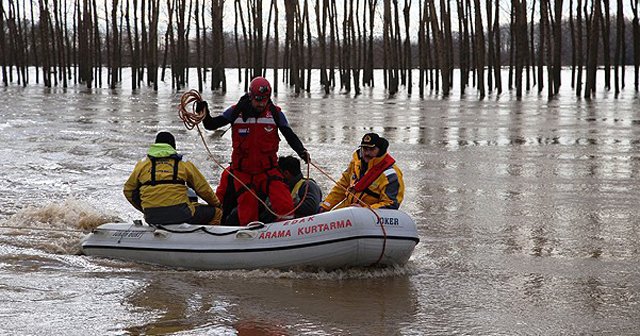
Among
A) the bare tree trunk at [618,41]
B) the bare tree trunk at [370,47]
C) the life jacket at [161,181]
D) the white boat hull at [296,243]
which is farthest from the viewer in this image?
the bare tree trunk at [370,47]

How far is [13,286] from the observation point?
662 centimetres

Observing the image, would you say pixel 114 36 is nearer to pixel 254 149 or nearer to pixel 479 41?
pixel 479 41

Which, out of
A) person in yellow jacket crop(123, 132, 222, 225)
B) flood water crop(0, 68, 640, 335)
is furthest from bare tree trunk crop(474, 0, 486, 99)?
person in yellow jacket crop(123, 132, 222, 225)

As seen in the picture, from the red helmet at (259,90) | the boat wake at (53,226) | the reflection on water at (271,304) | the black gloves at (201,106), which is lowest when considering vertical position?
the reflection on water at (271,304)

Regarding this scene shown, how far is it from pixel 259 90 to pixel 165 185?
99 centimetres

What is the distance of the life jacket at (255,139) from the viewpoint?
7.65m

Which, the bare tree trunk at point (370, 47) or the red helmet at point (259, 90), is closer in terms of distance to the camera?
the red helmet at point (259, 90)

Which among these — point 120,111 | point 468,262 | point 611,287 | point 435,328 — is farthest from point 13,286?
point 120,111

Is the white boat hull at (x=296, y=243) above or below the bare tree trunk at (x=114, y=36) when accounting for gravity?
below

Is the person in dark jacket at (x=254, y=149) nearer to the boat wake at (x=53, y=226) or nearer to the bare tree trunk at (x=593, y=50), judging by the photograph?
the boat wake at (x=53, y=226)

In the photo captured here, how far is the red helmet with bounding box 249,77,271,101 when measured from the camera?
24.7 ft

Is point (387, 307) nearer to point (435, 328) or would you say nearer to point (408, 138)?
point (435, 328)

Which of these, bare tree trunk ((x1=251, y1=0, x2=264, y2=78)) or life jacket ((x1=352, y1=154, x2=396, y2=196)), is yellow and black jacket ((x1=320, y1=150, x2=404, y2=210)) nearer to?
life jacket ((x1=352, y1=154, x2=396, y2=196))

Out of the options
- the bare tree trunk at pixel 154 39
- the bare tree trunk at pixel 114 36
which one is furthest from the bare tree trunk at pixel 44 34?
the bare tree trunk at pixel 154 39
